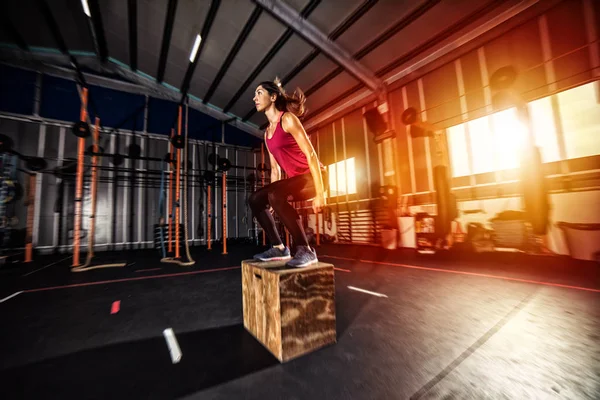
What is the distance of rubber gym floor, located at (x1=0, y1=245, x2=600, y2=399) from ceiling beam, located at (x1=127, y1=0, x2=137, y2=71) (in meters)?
6.56

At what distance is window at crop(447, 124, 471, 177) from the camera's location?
4824mm

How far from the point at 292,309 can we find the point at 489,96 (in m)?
5.72

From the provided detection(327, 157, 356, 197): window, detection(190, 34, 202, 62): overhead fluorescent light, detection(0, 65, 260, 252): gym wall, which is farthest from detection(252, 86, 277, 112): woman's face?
detection(190, 34, 202, 62): overhead fluorescent light

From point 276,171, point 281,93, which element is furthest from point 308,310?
point 281,93

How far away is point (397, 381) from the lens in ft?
2.93

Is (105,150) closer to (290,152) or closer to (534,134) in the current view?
(290,152)

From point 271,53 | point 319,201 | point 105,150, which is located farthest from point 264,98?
point 105,150

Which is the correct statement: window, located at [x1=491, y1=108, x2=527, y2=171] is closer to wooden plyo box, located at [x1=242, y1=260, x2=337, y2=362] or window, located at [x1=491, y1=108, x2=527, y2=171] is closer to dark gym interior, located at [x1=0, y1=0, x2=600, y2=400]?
dark gym interior, located at [x1=0, y1=0, x2=600, y2=400]

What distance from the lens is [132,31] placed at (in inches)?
241

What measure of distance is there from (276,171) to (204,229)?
22.1ft

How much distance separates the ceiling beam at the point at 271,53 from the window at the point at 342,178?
145 inches

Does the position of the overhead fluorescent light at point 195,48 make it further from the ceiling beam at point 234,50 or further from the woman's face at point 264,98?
the woman's face at point 264,98

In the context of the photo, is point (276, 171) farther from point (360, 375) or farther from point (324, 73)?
point (324, 73)

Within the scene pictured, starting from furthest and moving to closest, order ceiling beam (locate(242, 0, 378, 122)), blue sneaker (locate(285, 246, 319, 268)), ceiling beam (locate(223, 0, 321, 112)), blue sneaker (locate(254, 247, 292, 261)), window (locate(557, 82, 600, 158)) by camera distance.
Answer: ceiling beam (locate(223, 0, 321, 112)) < ceiling beam (locate(242, 0, 378, 122)) < window (locate(557, 82, 600, 158)) < blue sneaker (locate(254, 247, 292, 261)) < blue sneaker (locate(285, 246, 319, 268))
